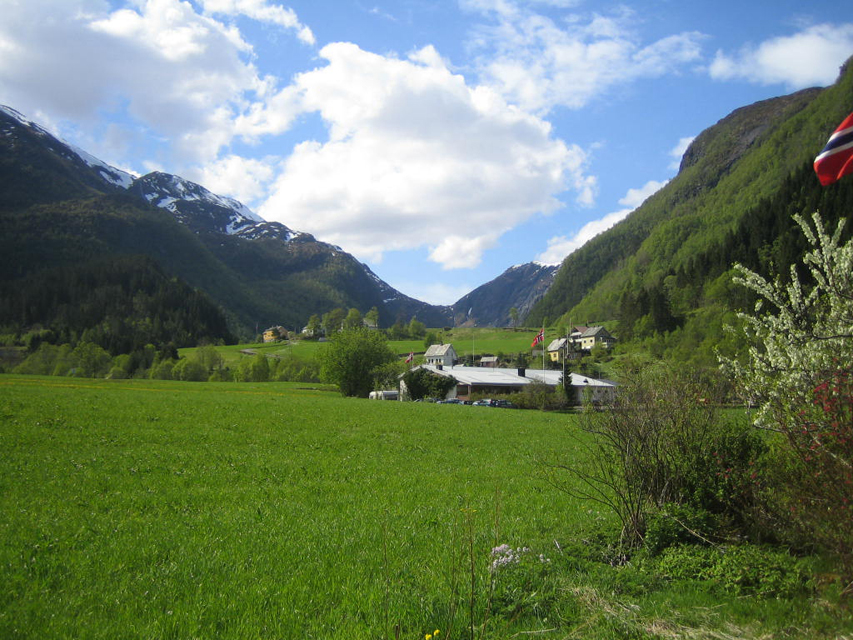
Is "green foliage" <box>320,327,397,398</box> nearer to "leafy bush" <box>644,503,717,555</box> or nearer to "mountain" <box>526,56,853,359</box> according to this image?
"mountain" <box>526,56,853,359</box>

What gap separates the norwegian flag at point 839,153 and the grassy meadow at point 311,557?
6.61 metres

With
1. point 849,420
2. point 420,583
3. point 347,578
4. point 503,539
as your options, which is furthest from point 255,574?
point 849,420

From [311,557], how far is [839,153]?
10427 millimetres

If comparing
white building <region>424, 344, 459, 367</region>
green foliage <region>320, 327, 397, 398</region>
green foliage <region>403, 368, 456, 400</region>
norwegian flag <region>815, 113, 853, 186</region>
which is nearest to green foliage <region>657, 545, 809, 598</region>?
norwegian flag <region>815, 113, 853, 186</region>

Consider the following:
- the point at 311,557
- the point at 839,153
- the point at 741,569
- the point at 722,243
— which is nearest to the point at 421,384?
the point at 311,557

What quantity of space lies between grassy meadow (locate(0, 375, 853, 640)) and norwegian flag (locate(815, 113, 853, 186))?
260 inches

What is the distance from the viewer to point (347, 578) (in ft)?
21.3

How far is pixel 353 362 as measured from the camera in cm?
6644

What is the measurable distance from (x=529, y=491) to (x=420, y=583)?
7151 millimetres

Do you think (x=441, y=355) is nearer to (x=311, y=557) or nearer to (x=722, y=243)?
(x=722, y=243)

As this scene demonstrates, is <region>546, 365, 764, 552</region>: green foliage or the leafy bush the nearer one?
the leafy bush

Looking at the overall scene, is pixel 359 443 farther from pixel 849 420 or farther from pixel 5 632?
pixel 849 420

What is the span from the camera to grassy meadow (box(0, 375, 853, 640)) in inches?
199

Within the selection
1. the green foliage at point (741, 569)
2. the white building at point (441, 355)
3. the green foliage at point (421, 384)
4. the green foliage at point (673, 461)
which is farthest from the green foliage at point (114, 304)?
the green foliage at point (741, 569)
